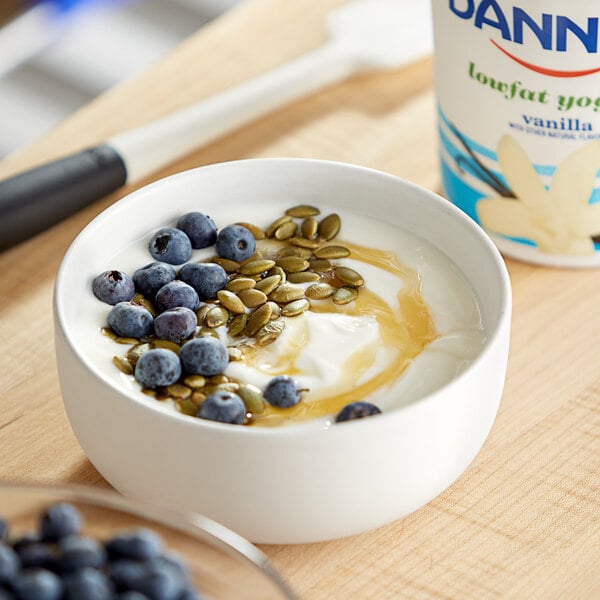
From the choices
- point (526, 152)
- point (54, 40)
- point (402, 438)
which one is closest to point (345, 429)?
point (402, 438)

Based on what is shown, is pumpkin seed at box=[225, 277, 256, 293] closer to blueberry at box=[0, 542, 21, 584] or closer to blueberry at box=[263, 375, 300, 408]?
blueberry at box=[263, 375, 300, 408]

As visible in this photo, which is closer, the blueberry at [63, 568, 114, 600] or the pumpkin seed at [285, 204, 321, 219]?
the blueberry at [63, 568, 114, 600]

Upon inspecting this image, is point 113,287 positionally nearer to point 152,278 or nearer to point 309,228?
point 152,278

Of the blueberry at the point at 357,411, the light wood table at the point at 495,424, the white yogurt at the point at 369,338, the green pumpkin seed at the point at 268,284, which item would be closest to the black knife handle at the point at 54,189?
the light wood table at the point at 495,424

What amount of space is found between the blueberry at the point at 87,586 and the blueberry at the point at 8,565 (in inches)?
1.0

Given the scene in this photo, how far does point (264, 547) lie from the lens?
2.45ft

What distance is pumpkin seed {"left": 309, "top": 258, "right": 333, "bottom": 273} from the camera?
85 centimetres

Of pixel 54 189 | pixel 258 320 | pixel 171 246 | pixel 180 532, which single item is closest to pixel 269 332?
pixel 258 320

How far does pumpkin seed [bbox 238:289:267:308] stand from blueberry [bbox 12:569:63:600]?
31 cm

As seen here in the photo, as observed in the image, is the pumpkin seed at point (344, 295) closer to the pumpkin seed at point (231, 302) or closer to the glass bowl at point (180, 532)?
the pumpkin seed at point (231, 302)

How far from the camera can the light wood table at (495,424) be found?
74 centimetres

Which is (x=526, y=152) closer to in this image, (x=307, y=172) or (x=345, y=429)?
(x=307, y=172)

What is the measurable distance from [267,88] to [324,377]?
543 millimetres

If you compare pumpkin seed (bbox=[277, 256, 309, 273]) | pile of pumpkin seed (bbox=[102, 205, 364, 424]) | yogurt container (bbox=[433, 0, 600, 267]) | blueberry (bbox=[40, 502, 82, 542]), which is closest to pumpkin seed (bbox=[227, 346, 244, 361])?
pile of pumpkin seed (bbox=[102, 205, 364, 424])
